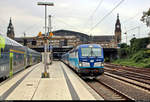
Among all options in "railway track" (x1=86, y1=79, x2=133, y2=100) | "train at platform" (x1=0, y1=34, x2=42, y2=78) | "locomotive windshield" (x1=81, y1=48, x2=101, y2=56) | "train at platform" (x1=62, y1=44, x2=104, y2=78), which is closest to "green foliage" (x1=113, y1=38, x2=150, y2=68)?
"locomotive windshield" (x1=81, y1=48, x2=101, y2=56)

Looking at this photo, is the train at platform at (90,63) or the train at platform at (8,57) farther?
the train at platform at (90,63)

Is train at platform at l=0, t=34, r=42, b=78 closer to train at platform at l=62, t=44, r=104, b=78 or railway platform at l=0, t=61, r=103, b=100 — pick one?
railway platform at l=0, t=61, r=103, b=100

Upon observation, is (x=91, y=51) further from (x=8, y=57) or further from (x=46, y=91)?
(x=46, y=91)

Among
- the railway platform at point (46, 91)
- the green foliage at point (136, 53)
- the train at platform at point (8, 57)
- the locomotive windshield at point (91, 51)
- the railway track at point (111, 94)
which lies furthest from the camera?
the green foliage at point (136, 53)

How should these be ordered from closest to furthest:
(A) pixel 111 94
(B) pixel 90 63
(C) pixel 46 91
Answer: (C) pixel 46 91 → (A) pixel 111 94 → (B) pixel 90 63

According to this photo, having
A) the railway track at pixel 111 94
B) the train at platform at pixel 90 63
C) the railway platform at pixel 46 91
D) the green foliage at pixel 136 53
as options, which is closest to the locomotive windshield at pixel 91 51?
the train at platform at pixel 90 63

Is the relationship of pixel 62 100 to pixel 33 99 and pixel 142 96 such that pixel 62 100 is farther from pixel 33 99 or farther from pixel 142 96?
pixel 142 96

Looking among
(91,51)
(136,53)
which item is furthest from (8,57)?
(136,53)

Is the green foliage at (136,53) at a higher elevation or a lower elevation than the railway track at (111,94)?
higher

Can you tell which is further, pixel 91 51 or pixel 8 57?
pixel 91 51

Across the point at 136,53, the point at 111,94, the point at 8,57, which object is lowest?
the point at 111,94

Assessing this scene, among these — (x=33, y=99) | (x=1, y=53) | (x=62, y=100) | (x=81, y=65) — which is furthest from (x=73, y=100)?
(x=81, y=65)

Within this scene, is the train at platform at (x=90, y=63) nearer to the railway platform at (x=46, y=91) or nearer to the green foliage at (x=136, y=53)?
the railway platform at (x=46, y=91)

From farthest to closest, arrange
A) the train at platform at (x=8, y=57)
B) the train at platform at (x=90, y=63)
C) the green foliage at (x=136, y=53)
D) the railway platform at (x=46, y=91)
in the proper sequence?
the green foliage at (x=136, y=53) < the train at platform at (x=90, y=63) < the train at platform at (x=8, y=57) < the railway platform at (x=46, y=91)
